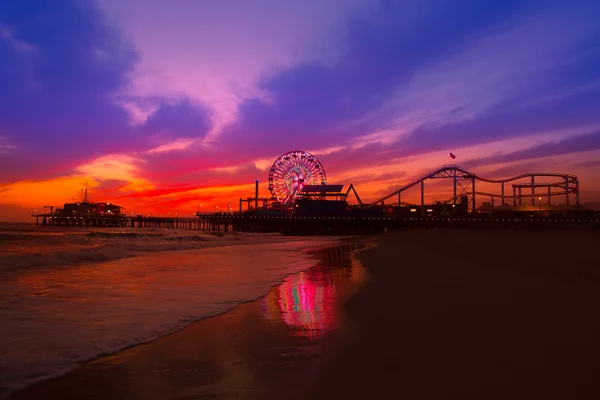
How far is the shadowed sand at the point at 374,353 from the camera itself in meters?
3.20

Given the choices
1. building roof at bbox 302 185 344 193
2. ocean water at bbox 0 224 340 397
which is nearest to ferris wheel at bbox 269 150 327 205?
building roof at bbox 302 185 344 193

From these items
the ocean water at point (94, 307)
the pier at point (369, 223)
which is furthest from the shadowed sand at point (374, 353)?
the pier at point (369, 223)

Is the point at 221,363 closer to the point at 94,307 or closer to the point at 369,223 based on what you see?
the point at 94,307

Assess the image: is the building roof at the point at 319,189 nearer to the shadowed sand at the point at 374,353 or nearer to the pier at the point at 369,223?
the pier at the point at 369,223

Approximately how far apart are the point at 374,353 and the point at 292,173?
81689 mm

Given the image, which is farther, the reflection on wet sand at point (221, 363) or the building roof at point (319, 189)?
the building roof at point (319, 189)

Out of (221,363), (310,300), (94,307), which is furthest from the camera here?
(310,300)

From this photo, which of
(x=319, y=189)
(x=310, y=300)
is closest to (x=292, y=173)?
(x=319, y=189)

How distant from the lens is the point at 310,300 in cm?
754

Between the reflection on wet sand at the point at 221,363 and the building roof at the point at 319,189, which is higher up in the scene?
the building roof at the point at 319,189

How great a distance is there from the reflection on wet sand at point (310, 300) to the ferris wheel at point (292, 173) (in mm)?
73996

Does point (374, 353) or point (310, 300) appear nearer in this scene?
point (374, 353)

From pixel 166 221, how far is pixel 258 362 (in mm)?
133420

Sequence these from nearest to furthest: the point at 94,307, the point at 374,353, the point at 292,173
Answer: the point at 374,353 < the point at 94,307 < the point at 292,173
